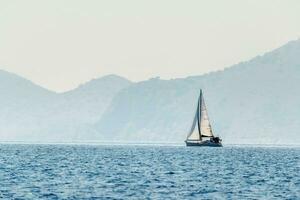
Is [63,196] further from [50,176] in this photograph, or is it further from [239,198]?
[50,176]

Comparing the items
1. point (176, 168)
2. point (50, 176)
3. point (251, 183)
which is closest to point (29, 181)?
point (50, 176)

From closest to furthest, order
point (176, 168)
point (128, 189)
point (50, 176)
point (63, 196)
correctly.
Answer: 1. point (63, 196)
2. point (128, 189)
3. point (50, 176)
4. point (176, 168)

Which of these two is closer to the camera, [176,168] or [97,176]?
[97,176]

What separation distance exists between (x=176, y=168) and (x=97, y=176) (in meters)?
22.1

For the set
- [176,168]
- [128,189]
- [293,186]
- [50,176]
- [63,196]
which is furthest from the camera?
[176,168]

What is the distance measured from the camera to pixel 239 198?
74.5m

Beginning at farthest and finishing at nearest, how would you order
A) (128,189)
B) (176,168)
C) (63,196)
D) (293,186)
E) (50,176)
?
(176,168) < (50,176) < (293,186) < (128,189) < (63,196)

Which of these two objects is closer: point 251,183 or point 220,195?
point 220,195

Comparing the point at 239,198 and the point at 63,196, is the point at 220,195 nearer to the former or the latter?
the point at 239,198

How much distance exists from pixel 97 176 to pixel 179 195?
2370 cm

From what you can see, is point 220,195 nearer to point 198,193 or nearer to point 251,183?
point 198,193

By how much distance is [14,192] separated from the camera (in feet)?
256

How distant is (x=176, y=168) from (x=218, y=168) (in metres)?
6.41

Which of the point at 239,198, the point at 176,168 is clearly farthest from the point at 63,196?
the point at 176,168
